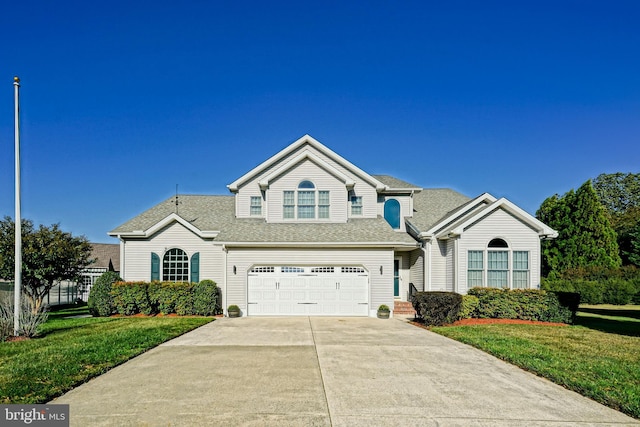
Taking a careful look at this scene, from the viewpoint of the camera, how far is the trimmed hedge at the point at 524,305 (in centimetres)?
1697

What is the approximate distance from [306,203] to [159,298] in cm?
790

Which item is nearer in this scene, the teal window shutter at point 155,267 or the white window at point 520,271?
the white window at point 520,271

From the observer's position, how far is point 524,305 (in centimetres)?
1712

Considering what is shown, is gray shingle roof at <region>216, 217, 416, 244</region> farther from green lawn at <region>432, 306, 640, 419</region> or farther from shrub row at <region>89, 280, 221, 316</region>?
green lawn at <region>432, 306, 640, 419</region>

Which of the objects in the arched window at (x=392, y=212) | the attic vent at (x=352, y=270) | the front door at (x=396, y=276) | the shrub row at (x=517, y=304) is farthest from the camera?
the arched window at (x=392, y=212)

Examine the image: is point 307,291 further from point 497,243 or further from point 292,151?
point 497,243

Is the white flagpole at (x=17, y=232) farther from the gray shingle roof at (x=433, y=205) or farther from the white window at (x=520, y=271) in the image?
the white window at (x=520, y=271)

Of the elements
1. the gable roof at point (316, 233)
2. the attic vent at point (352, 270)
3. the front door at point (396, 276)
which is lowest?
the front door at point (396, 276)

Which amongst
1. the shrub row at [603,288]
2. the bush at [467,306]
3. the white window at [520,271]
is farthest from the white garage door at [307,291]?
the shrub row at [603,288]

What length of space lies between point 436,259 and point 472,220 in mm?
2657

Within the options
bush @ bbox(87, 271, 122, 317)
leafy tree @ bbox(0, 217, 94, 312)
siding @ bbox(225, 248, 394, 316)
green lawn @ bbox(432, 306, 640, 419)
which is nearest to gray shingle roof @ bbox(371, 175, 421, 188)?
siding @ bbox(225, 248, 394, 316)

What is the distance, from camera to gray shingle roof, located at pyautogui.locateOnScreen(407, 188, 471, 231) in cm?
2217

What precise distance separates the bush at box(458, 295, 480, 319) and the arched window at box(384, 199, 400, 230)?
6.52 m

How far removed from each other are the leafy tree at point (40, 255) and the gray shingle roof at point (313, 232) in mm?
7238
